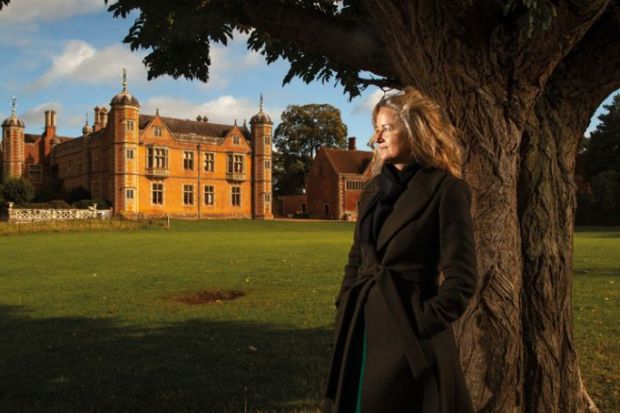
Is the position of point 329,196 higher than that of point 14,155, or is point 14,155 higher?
point 14,155

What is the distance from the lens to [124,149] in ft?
184

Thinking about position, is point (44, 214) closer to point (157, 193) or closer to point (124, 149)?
point (124, 149)

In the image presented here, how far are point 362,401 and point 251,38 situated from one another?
14.4 feet

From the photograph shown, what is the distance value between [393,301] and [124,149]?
188 ft

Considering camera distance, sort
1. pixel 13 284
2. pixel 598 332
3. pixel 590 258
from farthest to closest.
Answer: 1. pixel 590 258
2. pixel 13 284
3. pixel 598 332

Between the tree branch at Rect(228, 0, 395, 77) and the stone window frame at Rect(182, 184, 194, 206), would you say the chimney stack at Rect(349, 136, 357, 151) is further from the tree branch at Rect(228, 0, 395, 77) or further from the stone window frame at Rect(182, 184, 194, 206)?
the tree branch at Rect(228, 0, 395, 77)

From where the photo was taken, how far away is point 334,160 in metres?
69.8

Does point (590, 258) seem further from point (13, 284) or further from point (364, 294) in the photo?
point (364, 294)

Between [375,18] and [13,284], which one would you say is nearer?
[375,18]

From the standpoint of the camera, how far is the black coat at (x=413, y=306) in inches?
92.2

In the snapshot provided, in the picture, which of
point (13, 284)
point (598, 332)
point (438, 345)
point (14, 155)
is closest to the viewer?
point (438, 345)

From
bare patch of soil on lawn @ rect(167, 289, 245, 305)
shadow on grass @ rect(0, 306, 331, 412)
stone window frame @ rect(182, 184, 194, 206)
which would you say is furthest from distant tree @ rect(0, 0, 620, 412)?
stone window frame @ rect(182, 184, 194, 206)

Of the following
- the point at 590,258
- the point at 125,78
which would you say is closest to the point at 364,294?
the point at 590,258

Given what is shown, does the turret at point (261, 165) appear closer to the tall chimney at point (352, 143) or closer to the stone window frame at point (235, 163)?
the stone window frame at point (235, 163)
